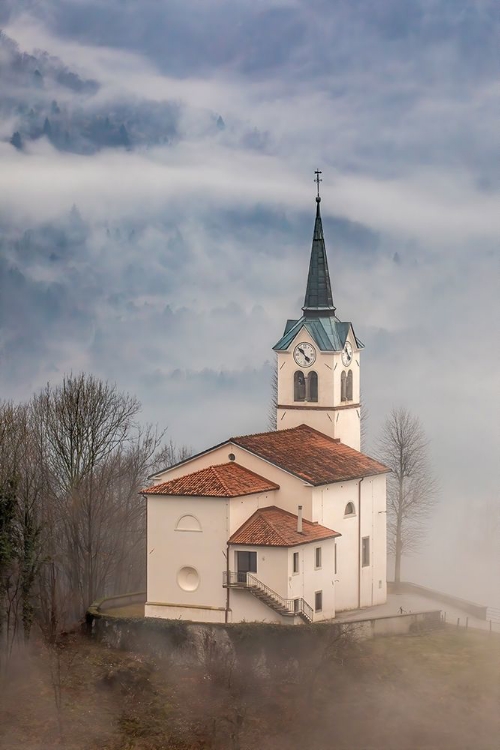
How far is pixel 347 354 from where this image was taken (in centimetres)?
7412

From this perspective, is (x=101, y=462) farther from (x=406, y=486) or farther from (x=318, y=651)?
(x=318, y=651)

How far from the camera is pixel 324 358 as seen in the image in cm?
7312

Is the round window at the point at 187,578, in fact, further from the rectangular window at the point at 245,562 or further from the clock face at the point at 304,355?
the clock face at the point at 304,355

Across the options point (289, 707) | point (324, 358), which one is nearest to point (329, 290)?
point (324, 358)

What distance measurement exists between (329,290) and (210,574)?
18505 mm

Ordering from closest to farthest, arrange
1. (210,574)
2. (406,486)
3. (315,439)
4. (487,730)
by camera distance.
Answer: (487,730)
(210,574)
(315,439)
(406,486)

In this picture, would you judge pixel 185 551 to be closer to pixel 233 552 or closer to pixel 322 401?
pixel 233 552

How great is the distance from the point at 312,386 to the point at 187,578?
1388 centimetres

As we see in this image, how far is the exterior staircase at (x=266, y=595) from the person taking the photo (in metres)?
62.3

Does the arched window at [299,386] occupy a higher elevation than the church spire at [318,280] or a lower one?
lower

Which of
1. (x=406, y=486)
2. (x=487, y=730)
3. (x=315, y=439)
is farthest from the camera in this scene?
(x=406, y=486)

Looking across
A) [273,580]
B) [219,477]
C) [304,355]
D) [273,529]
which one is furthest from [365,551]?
[304,355]

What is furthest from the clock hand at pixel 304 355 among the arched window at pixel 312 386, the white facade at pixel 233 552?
the white facade at pixel 233 552

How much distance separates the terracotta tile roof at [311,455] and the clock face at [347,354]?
3835 mm
